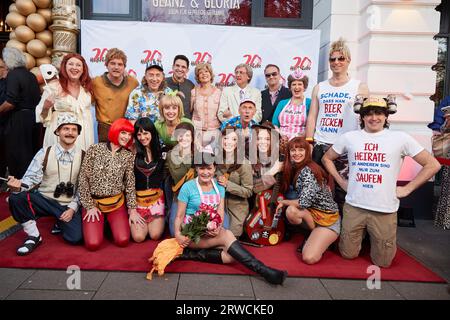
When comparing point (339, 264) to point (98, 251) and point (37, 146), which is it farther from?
point (37, 146)

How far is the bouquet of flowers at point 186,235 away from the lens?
305cm

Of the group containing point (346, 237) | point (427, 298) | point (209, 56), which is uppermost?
point (209, 56)

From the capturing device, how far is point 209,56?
5777mm

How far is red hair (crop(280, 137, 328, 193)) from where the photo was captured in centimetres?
373

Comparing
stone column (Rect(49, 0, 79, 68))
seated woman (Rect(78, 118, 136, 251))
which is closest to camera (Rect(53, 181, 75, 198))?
seated woman (Rect(78, 118, 136, 251))

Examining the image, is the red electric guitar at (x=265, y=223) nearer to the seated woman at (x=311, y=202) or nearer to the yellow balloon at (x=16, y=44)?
the seated woman at (x=311, y=202)

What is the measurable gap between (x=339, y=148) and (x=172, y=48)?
3321 mm

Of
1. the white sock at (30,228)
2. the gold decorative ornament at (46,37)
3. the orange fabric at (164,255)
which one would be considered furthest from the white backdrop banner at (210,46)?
the orange fabric at (164,255)

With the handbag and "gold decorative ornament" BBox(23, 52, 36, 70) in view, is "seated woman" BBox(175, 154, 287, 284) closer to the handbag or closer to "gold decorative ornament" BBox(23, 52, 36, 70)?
the handbag

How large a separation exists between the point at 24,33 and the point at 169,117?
10.4 ft

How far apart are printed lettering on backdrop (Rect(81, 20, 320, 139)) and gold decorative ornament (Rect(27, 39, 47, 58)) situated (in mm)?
622

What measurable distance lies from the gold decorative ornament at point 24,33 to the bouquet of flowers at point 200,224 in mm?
4382

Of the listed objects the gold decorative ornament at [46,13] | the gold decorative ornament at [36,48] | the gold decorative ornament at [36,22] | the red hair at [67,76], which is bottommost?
the red hair at [67,76]
